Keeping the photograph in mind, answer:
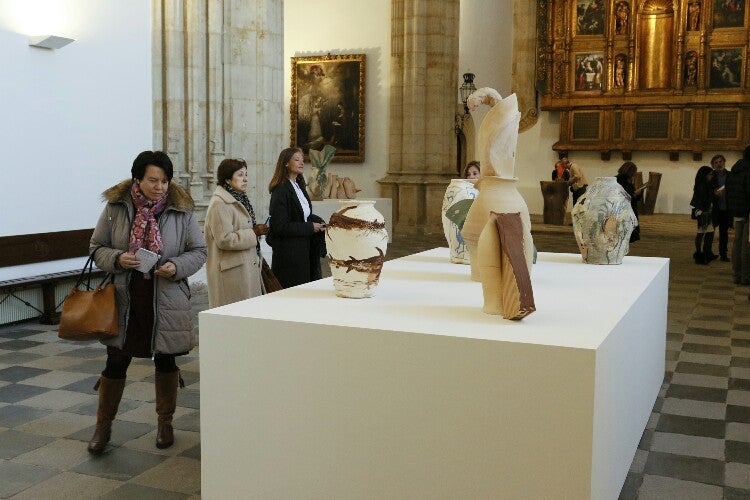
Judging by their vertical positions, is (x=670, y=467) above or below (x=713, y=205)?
below

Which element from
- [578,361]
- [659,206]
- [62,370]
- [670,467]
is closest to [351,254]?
[578,361]

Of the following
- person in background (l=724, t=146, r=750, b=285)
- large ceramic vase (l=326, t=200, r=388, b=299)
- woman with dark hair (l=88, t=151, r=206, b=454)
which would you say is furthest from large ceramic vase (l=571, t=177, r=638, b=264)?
person in background (l=724, t=146, r=750, b=285)

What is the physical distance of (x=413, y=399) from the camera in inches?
121

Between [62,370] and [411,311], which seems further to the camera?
[62,370]

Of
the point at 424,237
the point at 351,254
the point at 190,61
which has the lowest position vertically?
the point at 424,237

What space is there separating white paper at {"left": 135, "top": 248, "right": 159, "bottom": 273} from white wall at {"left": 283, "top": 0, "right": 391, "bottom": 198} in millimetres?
14713

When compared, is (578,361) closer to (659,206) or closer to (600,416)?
(600,416)

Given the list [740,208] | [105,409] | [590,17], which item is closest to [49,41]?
[105,409]

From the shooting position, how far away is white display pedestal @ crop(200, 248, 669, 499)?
9.43 feet

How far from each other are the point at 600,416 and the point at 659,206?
17967 millimetres

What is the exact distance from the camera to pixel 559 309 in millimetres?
3592

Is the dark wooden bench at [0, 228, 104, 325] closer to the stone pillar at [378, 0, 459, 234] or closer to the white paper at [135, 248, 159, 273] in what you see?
the white paper at [135, 248, 159, 273]

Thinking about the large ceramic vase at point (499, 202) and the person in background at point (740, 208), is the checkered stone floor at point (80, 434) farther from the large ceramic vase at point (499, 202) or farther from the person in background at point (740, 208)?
the person in background at point (740, 208)

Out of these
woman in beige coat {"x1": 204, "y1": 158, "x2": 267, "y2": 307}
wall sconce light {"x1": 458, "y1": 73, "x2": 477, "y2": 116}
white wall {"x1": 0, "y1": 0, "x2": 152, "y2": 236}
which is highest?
wall sconce light {"x1": 458, "y1": 73, "x2": 477, "y2": 116}
